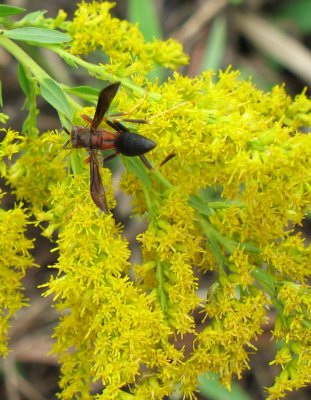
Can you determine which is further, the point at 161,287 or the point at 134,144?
the point at 161,287

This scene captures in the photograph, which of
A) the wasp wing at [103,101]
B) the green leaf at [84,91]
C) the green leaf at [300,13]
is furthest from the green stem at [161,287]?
Answer: the green leaf at [300,13]

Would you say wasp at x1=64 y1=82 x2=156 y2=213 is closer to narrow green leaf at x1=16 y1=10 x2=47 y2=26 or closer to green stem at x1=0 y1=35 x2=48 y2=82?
green stem at x1=0 y1=35 x2=48 y2=82

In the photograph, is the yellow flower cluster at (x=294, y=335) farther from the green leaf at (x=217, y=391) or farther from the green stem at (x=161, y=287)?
the green leaf at (x=217, y=391)

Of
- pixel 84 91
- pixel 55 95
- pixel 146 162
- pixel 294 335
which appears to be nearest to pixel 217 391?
pixel 294 335

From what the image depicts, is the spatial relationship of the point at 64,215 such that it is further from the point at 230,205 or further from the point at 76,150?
the point at 230,205

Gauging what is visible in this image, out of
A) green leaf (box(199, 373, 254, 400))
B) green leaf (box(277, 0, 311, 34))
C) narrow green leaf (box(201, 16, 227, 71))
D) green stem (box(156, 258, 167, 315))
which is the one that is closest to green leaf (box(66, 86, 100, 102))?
green stem (box(156, 258, 167, 315))

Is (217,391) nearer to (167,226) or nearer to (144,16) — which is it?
(167,226)

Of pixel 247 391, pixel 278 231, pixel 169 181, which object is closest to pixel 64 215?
pixel 169 181
